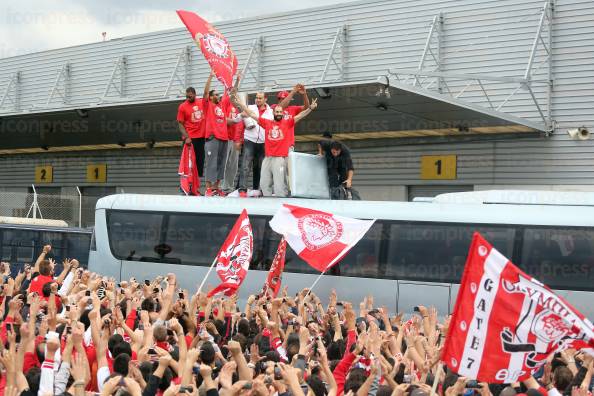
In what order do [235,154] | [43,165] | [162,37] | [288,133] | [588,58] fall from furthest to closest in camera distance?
[43,165] → [162,37] → [588,58] → [235,154] → [288,133]

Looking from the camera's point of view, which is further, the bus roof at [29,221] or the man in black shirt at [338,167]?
the bus roof at [29,221]

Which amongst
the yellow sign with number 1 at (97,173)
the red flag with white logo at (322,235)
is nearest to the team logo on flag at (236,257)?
the red flag with white logo at (322,235)

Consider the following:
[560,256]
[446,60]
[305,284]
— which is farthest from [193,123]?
[446,60]

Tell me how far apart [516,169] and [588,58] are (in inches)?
110

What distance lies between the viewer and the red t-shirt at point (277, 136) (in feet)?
49.0

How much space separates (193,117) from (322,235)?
14.9 feet

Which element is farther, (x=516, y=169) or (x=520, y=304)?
(x=516, y=169)

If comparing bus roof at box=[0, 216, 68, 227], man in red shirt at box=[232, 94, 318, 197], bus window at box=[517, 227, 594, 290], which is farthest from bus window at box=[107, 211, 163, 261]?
bus roof at box=[0, 216, 68, 227]

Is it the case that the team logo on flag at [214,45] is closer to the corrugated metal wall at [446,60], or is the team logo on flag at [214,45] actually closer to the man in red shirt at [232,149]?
the man in red shirt at [232,149]

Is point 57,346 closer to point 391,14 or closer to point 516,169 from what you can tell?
point 516,169

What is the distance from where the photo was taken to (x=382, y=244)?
13695 millimetres

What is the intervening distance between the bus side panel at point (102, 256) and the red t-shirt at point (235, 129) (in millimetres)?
2531

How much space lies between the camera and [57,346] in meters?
6.08

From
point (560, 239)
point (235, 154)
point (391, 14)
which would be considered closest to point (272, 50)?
point (391, 14)
